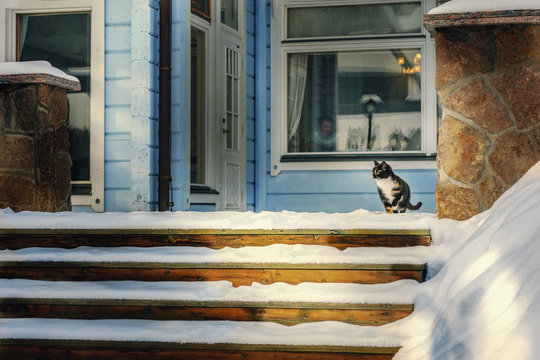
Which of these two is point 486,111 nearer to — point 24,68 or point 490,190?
point 490,190

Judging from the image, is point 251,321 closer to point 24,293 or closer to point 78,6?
point 24,293

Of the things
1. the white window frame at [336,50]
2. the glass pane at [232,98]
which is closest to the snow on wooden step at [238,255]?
the glass pane at [232,98]

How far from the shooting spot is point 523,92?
3.73 m

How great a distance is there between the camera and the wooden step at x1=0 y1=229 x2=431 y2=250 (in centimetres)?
371

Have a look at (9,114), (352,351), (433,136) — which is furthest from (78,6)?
(352,351)

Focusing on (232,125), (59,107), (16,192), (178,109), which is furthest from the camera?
(232,125)

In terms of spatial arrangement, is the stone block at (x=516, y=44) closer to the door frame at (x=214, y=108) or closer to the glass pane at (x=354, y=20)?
the door frame at (x=214, y=108)

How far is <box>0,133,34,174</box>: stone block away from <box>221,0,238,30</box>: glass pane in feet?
11.2

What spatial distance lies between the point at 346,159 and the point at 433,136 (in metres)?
1.08

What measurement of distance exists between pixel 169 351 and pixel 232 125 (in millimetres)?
4830

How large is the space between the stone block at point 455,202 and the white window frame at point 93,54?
12.0 feet

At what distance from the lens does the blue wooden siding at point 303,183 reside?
7785 millimetres

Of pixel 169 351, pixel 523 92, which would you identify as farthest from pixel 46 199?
pixel 523 92

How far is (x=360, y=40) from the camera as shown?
26.5 feet
